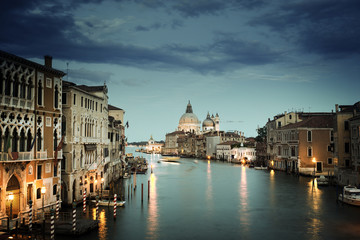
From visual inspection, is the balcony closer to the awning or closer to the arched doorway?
the arched doorway

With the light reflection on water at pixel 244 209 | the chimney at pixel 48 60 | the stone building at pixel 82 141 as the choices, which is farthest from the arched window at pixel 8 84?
the light reflection on water at pixel 244 209

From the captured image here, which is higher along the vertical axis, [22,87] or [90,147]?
[22,87]

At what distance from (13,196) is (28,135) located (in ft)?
11.2

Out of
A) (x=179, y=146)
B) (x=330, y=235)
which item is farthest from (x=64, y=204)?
(x=179, y=146)

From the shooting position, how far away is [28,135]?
20469mm

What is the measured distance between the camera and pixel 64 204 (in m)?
25.3

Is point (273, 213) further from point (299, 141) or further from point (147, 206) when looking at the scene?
point (299, 141)

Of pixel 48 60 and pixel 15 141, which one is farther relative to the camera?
pixel 48 60

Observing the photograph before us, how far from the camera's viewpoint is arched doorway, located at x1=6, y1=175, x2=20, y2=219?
1906 centimetres

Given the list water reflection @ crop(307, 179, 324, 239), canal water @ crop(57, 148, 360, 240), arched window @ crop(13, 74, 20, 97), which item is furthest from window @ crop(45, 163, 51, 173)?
water reflection @ crop(307, 179, 324, 239)

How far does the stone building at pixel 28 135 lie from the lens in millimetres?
18609

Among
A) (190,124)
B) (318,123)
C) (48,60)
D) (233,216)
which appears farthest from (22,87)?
(190,124)

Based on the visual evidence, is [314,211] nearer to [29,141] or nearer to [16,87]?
[29,141]

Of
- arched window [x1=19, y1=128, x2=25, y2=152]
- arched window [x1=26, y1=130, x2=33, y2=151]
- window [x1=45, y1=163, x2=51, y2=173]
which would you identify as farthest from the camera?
window [x1=45, y1=163, x2=51, y2=173]
